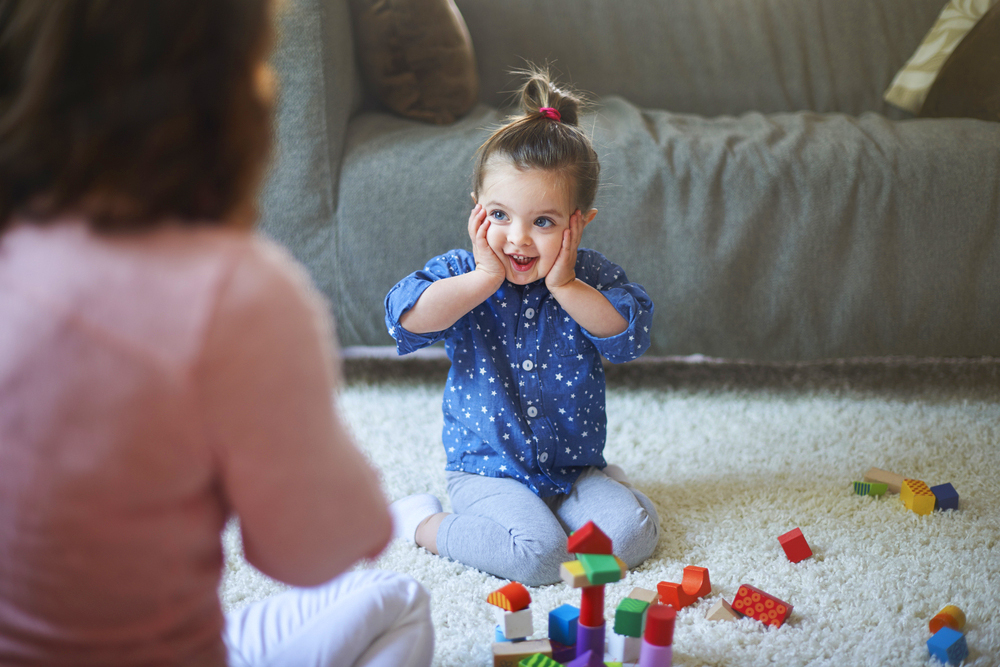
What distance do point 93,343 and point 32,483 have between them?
0.09 meters

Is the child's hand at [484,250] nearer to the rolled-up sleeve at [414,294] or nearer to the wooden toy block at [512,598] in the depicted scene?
the rolled-up sleeve at [414,294]

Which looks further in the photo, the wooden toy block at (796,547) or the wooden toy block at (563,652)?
the wooden toy block at (796,547)

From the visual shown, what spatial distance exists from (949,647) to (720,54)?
1.51 meters

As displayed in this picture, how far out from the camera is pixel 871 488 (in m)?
1.16

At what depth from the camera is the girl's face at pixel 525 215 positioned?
100 cm

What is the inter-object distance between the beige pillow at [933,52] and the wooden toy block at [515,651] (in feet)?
5.22

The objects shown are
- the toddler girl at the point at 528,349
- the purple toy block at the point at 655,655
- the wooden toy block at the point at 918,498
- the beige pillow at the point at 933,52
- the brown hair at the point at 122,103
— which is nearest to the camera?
the brown hair at the point at 122,103

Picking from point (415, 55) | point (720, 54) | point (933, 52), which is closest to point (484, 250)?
point (415, 55)

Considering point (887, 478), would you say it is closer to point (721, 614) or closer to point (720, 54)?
point (721, 614)

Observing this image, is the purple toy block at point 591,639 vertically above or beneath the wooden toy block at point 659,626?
beneath

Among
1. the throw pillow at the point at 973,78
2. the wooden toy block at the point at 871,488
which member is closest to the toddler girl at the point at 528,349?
the wooden toy block at the point at 871,488

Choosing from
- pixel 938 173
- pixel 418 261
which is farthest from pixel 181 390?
pixel 938 173

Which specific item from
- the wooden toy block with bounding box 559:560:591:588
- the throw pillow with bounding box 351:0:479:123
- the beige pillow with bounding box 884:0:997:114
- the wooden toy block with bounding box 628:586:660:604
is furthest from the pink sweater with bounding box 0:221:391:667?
the beige pillow with bounding box 884:0:997:114

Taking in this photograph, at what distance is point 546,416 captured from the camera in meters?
1.08
